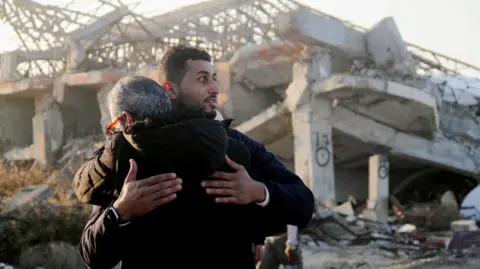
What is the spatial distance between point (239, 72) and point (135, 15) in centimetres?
471

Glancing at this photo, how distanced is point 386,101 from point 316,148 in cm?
193

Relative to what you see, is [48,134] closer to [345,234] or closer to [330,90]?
[330,90]

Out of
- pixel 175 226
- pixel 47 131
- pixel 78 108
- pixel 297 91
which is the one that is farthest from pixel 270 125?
pixel 175 226

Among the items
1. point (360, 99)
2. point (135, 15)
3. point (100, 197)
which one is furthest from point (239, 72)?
point (100, 197)

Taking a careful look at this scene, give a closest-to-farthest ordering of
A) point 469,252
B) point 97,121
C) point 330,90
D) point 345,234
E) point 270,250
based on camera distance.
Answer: point 270,250 < point 469,252 < point 345,234 < point 330,90 < point 97,121

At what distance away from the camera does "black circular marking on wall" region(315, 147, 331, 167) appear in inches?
522

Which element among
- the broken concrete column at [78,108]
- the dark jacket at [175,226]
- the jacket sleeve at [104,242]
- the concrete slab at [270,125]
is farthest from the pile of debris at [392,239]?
the broken concrete column at [78,108]

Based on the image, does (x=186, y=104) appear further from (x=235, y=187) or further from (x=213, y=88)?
(x=235, y=187)

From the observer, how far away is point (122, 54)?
19.8 metres

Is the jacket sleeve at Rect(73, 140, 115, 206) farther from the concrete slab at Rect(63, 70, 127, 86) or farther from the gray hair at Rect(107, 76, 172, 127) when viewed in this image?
the concrete slab at Rect(63, 70, 127, 86)

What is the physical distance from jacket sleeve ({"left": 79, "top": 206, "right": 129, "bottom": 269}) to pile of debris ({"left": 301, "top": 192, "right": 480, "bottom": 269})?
21.4ft

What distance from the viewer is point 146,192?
187cm

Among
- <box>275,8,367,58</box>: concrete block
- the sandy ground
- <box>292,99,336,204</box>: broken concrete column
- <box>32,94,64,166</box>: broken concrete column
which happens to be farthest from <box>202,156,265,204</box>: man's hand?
<box>32,94,64,166</box>: broken concrete column

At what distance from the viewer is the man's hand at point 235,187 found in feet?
6.36
